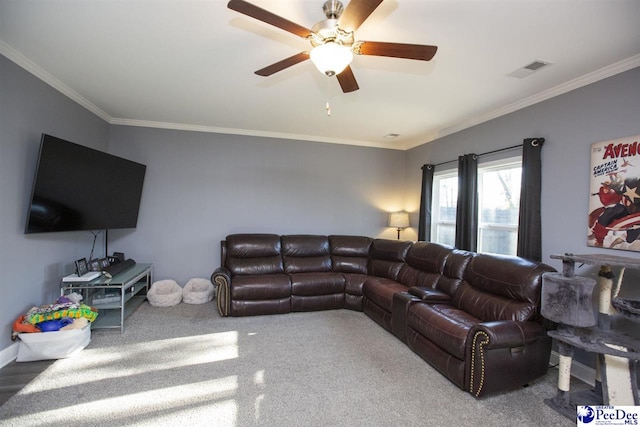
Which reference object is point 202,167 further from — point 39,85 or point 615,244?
point 615,244

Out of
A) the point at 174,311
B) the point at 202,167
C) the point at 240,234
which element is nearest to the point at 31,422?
the point at 174,311

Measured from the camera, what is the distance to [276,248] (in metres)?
4.39

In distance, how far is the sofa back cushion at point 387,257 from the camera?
4137mm

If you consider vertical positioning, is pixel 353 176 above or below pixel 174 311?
above

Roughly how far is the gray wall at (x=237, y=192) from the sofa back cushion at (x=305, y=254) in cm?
45

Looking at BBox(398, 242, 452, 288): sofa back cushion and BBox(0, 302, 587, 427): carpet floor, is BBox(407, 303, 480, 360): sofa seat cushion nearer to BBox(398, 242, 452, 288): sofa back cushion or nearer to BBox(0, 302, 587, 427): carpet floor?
BBox(0, 302, 587, 427): carpet floor

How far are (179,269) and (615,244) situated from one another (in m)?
5.04

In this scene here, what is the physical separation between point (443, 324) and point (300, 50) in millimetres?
2571

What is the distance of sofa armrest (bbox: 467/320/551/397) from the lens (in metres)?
2.11

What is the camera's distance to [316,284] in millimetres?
4000

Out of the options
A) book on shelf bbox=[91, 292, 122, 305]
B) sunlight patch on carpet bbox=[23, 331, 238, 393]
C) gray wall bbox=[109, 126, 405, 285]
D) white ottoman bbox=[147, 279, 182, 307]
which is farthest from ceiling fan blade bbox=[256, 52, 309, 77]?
white ottoman bbox=[147, 279, 182, 307]

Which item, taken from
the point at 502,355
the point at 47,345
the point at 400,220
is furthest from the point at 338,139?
the point at 47,345

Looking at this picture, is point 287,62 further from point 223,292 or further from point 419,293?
point 223,292

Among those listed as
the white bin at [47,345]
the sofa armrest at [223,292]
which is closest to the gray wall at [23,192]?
the white bin at [47,345]
